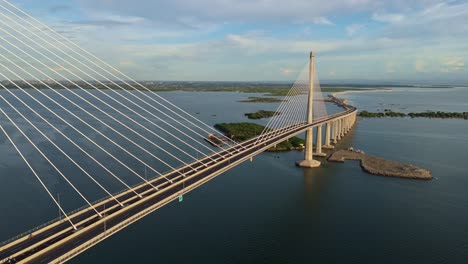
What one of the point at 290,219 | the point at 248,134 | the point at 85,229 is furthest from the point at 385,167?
the point at 85,229

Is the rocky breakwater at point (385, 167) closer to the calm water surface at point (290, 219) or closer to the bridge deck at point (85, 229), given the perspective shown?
the calm water surface at point (290, 219)

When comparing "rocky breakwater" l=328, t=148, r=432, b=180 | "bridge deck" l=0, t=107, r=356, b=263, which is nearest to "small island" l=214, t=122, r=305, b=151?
"rocky breakwater" l=328, t=148, r=432, b=180

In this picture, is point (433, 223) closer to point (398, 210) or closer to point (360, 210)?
point (398, 210)

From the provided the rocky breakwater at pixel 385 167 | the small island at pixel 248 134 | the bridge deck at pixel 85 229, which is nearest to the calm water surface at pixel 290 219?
the rocky breakwater at pixel 385 167

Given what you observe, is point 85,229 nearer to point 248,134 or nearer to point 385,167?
point 385,167

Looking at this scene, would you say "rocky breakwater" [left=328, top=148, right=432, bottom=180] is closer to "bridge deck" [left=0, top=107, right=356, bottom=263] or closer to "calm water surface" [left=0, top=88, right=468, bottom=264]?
"calm water surface" [left=0, top=88, right=468, bottom=264]

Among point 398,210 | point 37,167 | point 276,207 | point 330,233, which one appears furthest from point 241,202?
point 37,167
